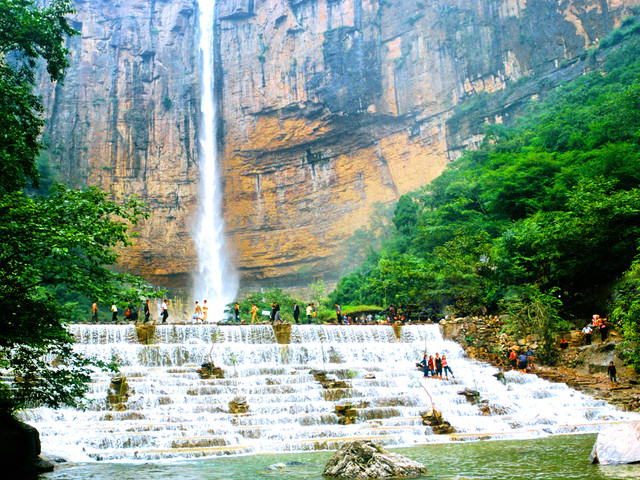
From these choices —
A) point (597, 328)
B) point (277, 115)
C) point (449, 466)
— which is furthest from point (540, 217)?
point (277, 115)

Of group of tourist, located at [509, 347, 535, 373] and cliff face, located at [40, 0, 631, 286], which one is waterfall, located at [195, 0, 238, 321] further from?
group of tourist, located at [509, 347, 535, 373]

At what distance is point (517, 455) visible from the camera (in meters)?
9.10

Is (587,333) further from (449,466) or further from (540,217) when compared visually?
(449,466)

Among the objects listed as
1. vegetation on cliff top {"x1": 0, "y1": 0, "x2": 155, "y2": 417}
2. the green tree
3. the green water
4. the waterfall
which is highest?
the waterfall

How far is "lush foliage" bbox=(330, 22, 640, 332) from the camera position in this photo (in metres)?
19.4

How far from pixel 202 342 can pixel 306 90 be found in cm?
3436

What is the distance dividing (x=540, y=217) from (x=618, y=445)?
1726 centimetres

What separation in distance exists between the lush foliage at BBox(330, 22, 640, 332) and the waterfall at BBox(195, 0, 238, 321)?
1458 centimetres

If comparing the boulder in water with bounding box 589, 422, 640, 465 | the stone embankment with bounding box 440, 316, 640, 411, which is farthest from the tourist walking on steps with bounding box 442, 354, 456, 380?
the boulder in water with bounding box 589, 422, 640, 465

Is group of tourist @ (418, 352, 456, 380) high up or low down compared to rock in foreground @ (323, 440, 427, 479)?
up

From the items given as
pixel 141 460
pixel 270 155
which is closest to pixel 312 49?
pixel 270 155

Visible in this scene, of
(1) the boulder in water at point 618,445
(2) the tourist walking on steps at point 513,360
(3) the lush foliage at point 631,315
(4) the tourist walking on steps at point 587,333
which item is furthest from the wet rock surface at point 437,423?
(4) the tourist walking on steps at point 587,333

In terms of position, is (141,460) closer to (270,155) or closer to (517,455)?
(517,455)

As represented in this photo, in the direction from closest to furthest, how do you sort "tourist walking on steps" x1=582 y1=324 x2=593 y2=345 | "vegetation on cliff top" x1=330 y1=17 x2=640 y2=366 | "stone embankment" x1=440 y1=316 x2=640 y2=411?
"stone embankment" x1=440 y1=316 x2=640 y2=411 → "tourist walking on steps" x1=582 y1=324 x2=593 y2=345 → "vegetation on cliff top" x1=330 y1=17 x2=640 y2=366
